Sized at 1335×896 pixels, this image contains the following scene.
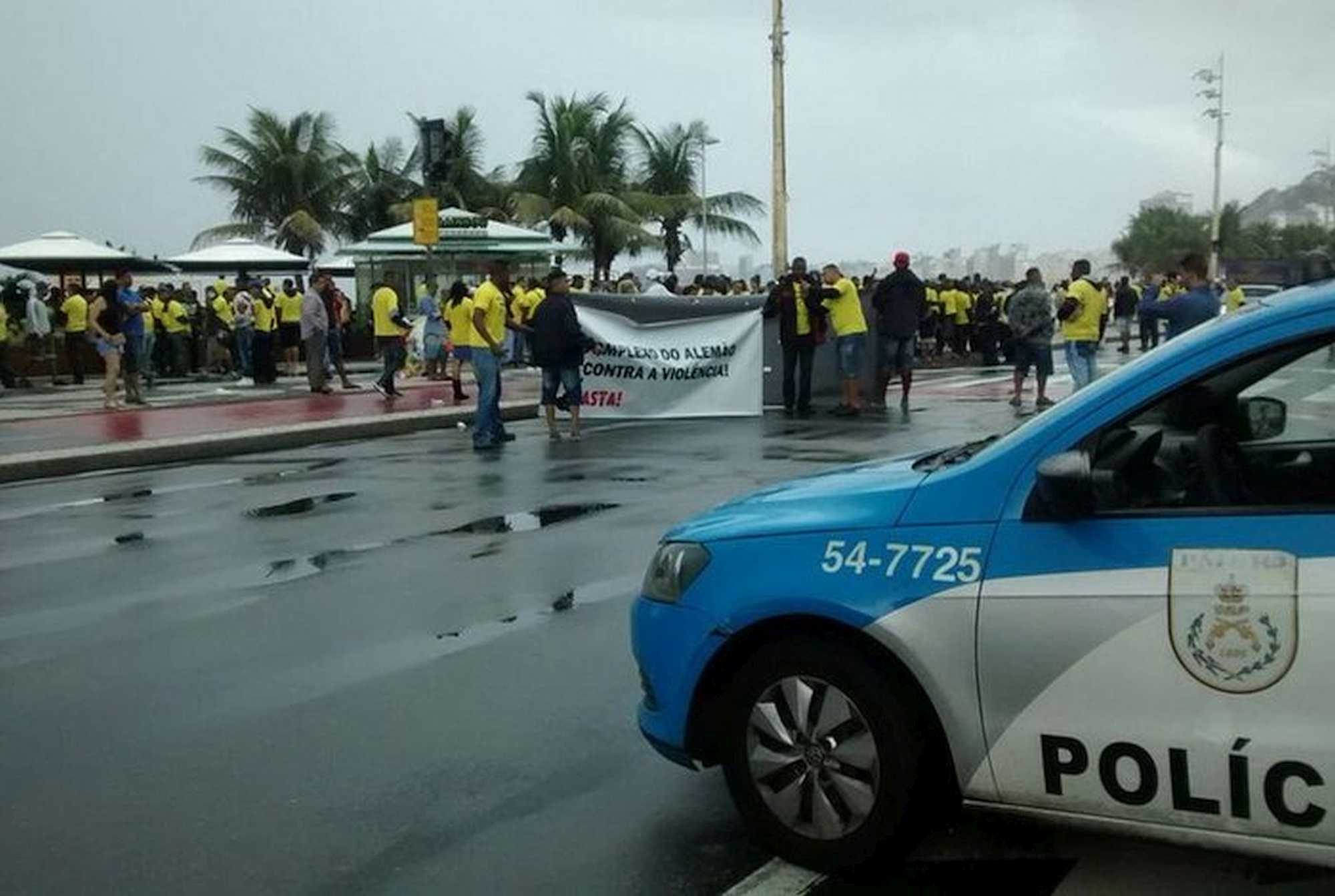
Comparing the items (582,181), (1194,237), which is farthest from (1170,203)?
(582,181)

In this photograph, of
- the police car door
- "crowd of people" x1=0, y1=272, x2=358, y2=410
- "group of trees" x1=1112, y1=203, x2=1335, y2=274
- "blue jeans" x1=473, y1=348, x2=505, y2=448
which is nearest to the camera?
the police car door

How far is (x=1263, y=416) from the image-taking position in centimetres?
420

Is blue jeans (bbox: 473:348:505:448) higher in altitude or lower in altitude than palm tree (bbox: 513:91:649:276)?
lower

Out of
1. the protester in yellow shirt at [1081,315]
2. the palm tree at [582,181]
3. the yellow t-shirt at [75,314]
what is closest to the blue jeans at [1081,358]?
Result: the protester in yellow shirt at [1081,315]

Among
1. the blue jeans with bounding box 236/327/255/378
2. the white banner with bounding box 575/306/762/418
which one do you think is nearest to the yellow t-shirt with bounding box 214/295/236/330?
the blue jeans with bounding box 236/327/255/378

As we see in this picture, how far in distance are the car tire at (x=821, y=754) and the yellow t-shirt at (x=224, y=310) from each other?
2506cm

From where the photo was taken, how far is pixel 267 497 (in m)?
11.7

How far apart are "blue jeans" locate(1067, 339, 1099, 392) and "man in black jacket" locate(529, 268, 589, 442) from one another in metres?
5.62

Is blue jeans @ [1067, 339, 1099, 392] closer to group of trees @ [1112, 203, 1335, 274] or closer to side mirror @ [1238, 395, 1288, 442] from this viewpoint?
side mirror @ [1238, 395, 1288, 442]

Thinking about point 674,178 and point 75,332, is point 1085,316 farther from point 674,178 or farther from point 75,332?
point 674,178

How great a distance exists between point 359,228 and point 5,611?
4510 centimetres

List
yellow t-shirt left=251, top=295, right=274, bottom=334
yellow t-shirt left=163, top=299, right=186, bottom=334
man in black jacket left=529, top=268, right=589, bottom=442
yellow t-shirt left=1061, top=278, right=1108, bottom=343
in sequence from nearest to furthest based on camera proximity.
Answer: man in black jacket left=529, top=268, right=589, bottom=442 < yellow t-shirt left=1061, top=278, right=1108, bottom=343 < yellow t-shirt left=251, top=295, right=274, bottom=334 < yellow t-shirt left=163, top=299, right=186, bottom=334

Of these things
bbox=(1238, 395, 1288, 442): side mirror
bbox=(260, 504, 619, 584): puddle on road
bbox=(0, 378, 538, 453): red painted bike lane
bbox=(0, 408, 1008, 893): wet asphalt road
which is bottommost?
bbox=(0, 408, 1008, 893): wet asphalt road

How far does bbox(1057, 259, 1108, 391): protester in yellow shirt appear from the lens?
16.5m
